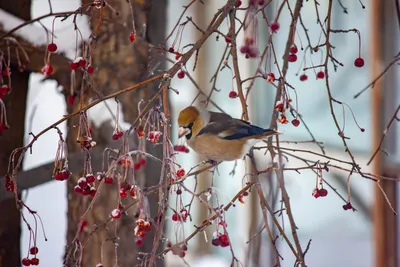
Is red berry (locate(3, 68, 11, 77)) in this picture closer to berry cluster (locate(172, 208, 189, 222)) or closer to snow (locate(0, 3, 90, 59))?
snow (locate(0, 3, 90, 59))

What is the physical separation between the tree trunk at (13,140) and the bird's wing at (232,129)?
540 mm

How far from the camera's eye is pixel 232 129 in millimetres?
1584

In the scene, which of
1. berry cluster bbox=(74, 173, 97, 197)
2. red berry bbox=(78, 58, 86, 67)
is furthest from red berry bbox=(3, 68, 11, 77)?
berry cluster bbox=(74, 173, 97, 197)

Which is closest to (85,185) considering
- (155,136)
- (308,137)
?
(155,136)

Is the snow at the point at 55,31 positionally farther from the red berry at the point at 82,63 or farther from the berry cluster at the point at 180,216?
the berry cluster at the point at 180,216

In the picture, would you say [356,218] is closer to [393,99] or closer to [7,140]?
[393,99]

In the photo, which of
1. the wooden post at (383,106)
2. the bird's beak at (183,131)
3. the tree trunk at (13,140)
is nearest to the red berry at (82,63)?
the bird's beak at (183,131)

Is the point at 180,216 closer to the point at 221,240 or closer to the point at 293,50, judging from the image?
the point at 221,240

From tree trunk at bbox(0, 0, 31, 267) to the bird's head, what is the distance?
520 millimetres

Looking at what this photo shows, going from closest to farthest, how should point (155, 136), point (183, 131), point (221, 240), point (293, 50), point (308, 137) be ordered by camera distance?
point (155, 136) < point (221, 240) < point (293, 50) < point (183, 131) < point (308, 137)

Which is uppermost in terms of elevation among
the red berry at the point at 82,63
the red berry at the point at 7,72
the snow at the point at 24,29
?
the snow at the point at 24,29

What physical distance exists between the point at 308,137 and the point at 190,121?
248cm

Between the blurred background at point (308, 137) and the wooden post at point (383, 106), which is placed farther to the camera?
the wooden post at point (383, 106)

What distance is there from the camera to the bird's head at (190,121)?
1.52m
